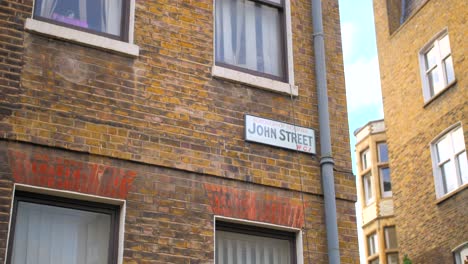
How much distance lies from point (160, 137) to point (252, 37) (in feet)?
7.72

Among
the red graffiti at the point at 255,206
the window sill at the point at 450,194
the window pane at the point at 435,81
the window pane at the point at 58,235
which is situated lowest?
the window pane at the point at 58,235

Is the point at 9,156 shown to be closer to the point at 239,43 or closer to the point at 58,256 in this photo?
the point at 58,256

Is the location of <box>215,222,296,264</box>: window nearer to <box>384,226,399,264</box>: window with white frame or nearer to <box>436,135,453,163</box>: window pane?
<box>436,135,453,163</box>: window pane

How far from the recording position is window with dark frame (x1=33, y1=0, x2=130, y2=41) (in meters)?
Answer: 9.05

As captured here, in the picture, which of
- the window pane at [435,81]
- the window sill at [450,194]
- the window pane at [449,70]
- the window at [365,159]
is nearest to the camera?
the window sill at [450,194]

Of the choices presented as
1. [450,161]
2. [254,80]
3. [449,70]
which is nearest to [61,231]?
[254,80]

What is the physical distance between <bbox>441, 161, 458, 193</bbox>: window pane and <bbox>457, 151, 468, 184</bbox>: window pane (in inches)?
10.8

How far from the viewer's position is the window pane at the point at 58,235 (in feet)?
26.4

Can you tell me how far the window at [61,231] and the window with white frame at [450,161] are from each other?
16868 mm

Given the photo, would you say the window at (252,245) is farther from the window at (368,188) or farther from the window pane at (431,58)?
the window at (368,188)

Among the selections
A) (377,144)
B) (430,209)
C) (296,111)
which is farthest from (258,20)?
(377,144)

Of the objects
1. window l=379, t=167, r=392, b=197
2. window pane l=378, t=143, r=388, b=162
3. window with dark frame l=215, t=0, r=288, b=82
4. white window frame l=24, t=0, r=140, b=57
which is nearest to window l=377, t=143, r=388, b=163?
window pane l=378, t=143, r=388, b=162

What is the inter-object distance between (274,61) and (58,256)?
4077mm

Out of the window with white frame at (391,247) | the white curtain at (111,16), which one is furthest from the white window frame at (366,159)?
the white curtain at (111,16)
